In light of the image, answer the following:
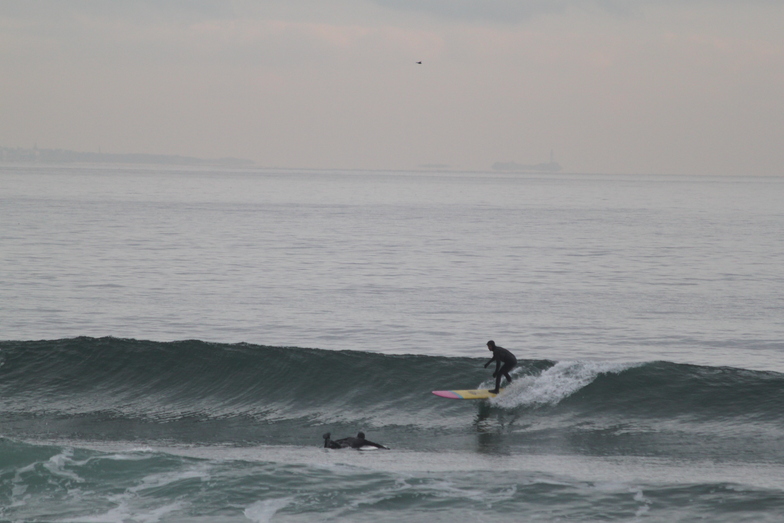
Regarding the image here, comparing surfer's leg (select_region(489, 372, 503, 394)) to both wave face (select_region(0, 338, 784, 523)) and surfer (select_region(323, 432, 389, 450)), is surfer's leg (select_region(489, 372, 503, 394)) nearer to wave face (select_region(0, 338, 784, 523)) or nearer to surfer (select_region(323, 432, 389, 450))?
wave face (select_region(0, 338, 784, 523))

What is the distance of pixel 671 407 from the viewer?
1761cm

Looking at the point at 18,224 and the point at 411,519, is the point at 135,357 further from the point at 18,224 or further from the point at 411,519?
the point at 18,224

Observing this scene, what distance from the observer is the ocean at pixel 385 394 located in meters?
12.3

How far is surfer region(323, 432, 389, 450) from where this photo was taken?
48.0 feet

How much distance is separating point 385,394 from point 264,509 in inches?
281

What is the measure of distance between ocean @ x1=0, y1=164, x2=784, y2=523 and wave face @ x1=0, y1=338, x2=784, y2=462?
0.22 ft

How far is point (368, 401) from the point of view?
18594 millimetres

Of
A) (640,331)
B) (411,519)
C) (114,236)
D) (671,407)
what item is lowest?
(411,519)

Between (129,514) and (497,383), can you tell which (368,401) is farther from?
(129,514)

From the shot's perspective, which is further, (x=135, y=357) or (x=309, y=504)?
(x=135, y=357)

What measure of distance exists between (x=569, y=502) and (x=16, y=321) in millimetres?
21382

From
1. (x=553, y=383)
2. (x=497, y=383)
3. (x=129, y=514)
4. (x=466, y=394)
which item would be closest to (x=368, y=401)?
(x=466, y=394)

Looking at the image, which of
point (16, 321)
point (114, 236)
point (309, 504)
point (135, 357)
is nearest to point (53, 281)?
point (16, 321)

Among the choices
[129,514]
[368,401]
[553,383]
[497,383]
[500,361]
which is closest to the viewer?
[129,514]
